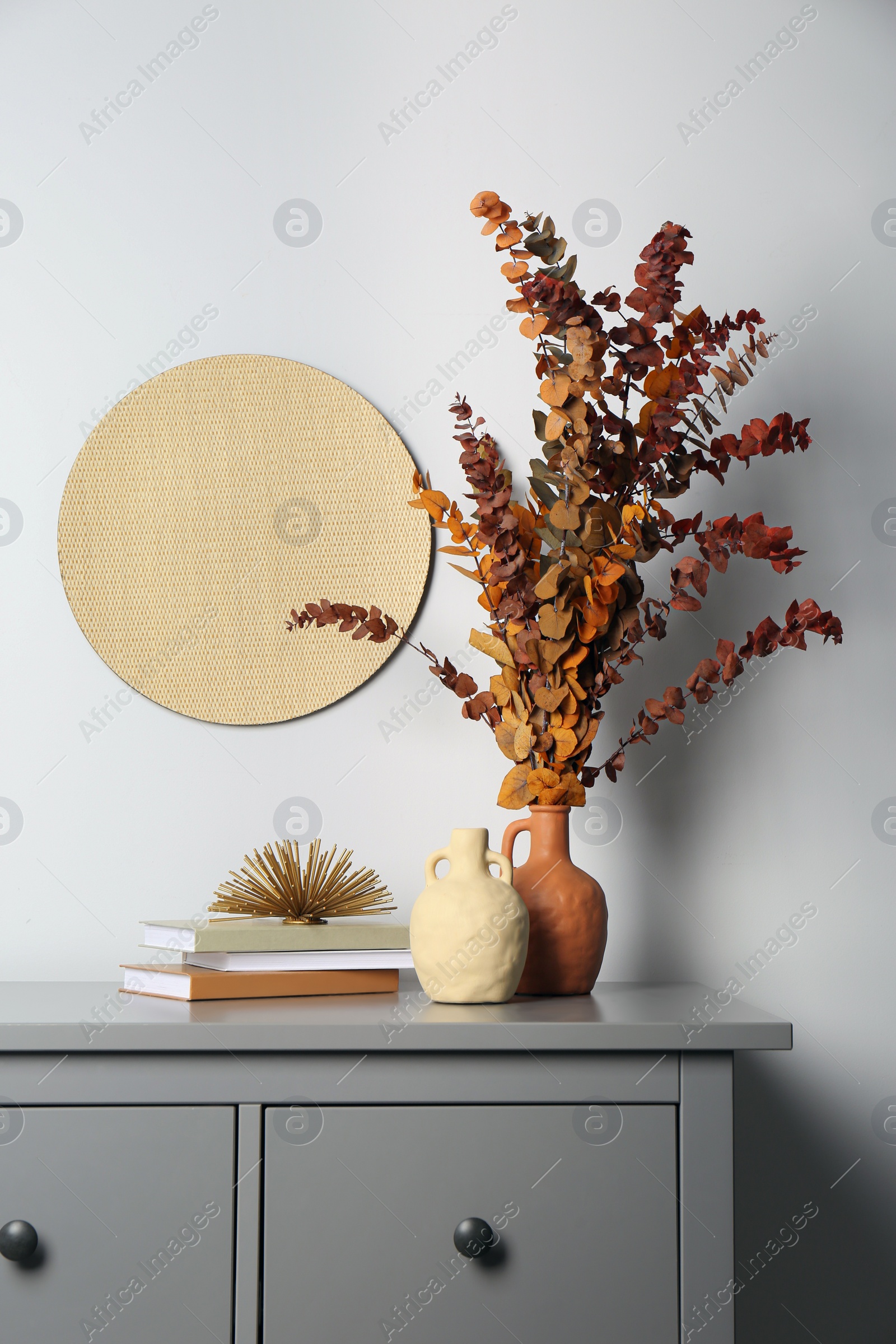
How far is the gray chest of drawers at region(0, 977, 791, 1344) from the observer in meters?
0.87

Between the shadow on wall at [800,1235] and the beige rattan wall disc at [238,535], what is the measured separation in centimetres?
81

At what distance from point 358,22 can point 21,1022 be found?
4.59 feet

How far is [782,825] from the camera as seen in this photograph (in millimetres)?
1379

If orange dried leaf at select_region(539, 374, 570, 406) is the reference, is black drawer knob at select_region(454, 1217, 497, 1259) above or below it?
below

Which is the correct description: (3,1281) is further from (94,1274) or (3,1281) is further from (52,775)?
(52,775)

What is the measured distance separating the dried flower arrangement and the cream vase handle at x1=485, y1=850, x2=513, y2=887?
12cm

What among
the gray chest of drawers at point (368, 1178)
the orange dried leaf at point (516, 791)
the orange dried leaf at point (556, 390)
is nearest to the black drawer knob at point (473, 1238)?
the gray chest of drawers at point (368, 1178)

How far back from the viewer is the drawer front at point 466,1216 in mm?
870

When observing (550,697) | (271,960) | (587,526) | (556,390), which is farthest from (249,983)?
A: (556,390)

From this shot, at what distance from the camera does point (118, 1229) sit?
34.5 inches

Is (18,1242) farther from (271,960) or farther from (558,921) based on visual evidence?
(558,921)

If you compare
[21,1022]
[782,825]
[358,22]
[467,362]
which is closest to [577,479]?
[467,362]

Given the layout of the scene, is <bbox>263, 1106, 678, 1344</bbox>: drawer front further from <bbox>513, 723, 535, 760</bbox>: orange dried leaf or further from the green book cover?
<bbox>513, 723, 535, 760</bbox>: orange dried leaf

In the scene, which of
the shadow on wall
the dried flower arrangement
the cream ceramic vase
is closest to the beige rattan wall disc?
the dried flower arrangement
